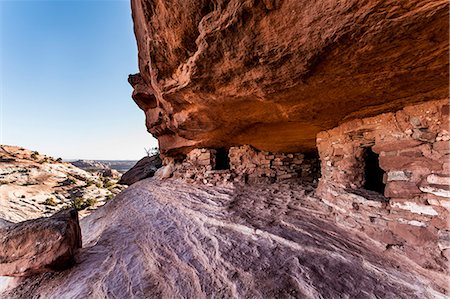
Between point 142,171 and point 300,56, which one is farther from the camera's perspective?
point 142,171

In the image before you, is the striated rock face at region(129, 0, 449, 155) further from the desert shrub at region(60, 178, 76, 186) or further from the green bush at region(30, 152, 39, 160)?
the green bush at region(30, 152, 39, 160)

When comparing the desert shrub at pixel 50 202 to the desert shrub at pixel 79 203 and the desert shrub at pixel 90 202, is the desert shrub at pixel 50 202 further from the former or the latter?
the desert shrub at pixel 90 202

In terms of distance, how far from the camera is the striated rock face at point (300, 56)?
1.52m

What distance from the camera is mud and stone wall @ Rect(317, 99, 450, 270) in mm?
1722

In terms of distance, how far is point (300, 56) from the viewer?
6.49 ft

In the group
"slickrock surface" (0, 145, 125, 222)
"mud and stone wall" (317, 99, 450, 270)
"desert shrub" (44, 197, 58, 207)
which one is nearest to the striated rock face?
"mud and stone wall" (317, 99, 450, 270)

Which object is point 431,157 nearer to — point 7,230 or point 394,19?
point 394,19

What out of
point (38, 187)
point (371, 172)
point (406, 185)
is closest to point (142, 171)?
point (38, 187)

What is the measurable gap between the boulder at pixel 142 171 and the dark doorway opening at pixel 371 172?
8403 millimetres

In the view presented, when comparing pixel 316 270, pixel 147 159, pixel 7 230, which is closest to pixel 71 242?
pixel 7 230

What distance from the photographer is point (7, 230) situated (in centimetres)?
243

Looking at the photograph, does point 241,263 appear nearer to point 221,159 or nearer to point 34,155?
point 221,159

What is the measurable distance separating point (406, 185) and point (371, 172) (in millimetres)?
1225

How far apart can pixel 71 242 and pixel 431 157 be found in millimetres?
4141
